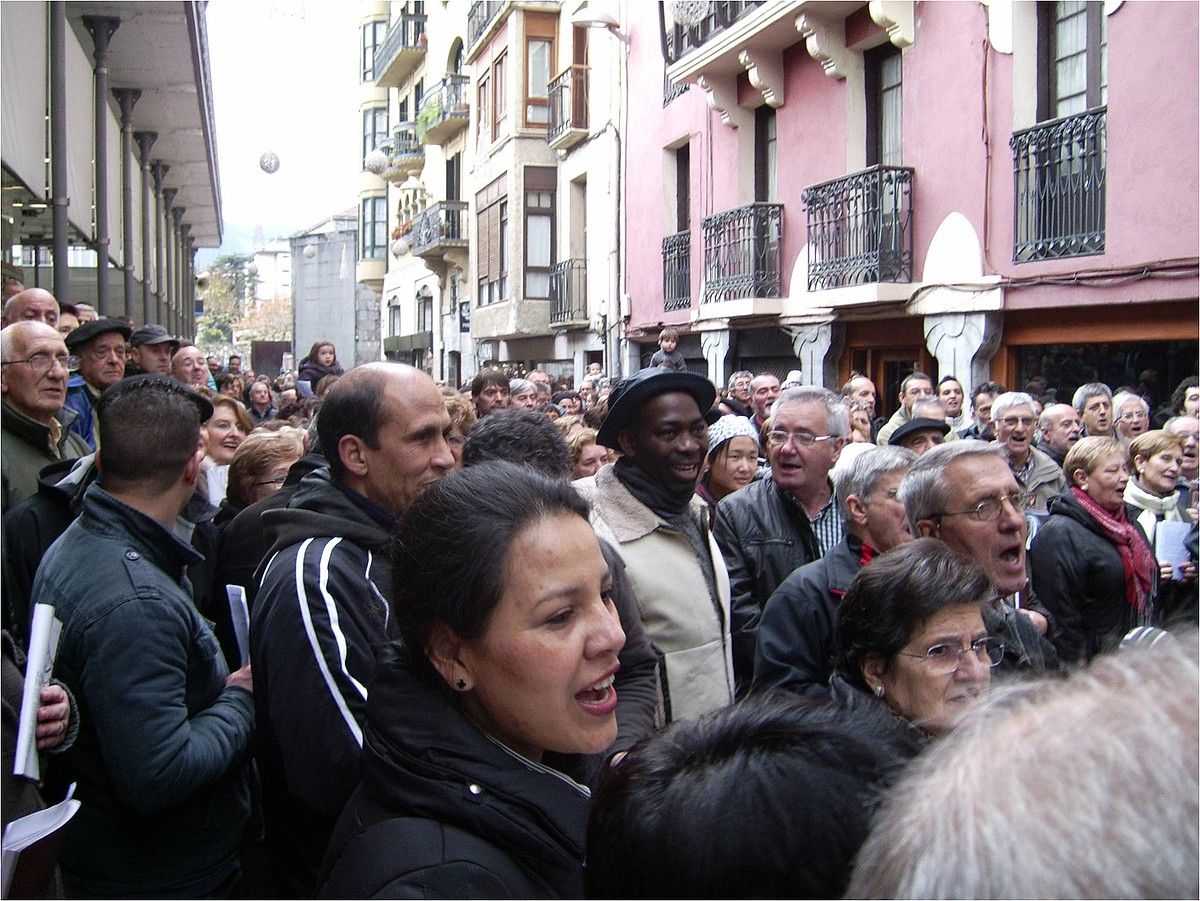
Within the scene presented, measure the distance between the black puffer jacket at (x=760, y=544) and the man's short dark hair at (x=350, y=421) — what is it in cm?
178

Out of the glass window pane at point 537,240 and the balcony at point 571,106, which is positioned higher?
the balcony at point 571,106

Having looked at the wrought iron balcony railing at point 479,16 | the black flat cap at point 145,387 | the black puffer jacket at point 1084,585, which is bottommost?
the black puffer jacket at point 1084,585

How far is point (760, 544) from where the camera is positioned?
14.4 feet

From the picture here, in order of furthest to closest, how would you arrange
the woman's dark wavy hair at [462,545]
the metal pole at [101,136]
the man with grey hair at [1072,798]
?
the metal pole at [101,136] → the woman's dark wavy hair at [462,545] → the man with grey hair at [1072,798]

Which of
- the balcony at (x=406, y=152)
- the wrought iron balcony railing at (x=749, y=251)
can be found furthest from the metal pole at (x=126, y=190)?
the balcony at (x=406, y=152)

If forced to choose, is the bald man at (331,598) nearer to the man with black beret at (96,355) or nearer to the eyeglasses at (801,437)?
the eyeglasses at (801,437)

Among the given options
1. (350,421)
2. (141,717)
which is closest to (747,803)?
(141,717)

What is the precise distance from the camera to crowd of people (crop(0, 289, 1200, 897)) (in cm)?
99

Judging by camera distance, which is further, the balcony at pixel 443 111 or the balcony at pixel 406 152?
the balcony at pixel 406 152

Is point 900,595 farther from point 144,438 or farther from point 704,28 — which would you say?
point 704,28

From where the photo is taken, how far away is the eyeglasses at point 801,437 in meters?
4.57

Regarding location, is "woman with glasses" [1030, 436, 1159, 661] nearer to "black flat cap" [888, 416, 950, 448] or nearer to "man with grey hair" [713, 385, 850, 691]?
"black flat cap" [888, 416, 950, 448]

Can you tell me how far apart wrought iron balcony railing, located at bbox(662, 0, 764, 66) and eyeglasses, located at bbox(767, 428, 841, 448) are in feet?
38.8

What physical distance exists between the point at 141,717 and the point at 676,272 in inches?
672
